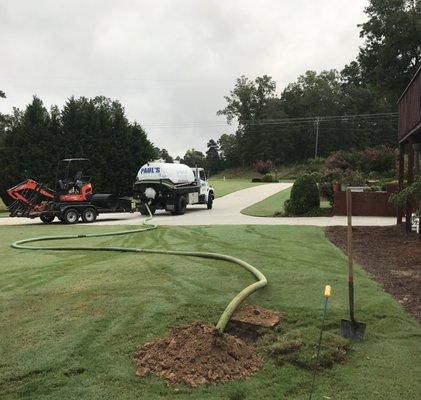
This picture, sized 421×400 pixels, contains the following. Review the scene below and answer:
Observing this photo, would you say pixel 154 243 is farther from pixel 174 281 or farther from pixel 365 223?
pixel 365 223

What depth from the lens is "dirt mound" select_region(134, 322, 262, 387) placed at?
395 centimetres

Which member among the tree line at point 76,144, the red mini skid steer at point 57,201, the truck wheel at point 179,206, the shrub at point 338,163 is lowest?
the truck wheel at point 179,206

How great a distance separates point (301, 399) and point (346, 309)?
2.32 m

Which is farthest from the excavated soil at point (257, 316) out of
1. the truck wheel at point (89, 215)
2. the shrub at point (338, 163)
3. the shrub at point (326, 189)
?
the shrub at point (338, 163)

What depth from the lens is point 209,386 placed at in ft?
12.5

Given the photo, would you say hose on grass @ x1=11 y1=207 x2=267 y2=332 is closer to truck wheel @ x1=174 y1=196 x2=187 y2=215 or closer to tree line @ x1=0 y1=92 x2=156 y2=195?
truck wheel @ x1=174 y1=196 x2=187 y2=215

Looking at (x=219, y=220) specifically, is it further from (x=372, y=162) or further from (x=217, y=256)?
(x=372, y=162)

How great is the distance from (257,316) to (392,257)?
17.3 ft

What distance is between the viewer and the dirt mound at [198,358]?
395cm

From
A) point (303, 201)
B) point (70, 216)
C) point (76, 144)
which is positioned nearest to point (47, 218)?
point (70, 216)

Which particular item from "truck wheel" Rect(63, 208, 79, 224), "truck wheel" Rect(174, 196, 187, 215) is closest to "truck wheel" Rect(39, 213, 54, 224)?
"truck wheel" Rect(63, 208, 79, 224)

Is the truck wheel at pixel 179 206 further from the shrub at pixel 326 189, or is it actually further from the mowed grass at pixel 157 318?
the mowed grass at pixel 157 318

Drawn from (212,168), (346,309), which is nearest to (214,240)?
(346,309)

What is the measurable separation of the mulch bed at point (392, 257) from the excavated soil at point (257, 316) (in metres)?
1.68
